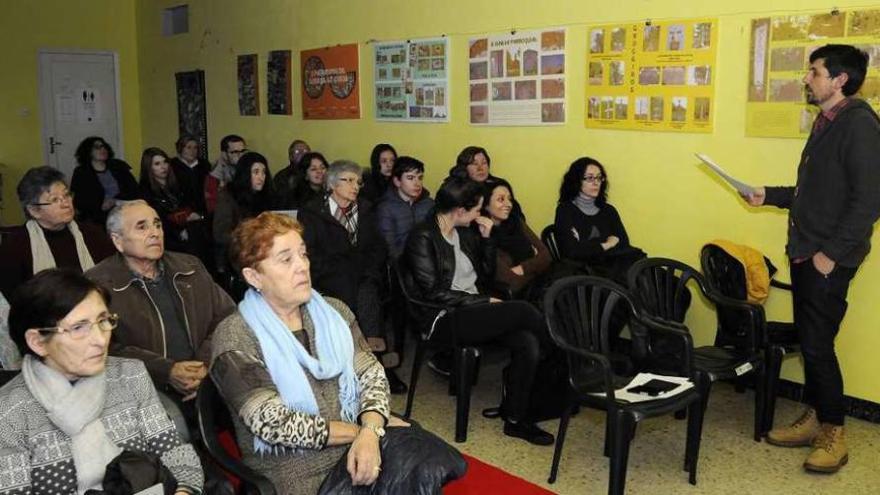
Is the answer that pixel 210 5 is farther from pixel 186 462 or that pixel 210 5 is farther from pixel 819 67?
pixel 186 462

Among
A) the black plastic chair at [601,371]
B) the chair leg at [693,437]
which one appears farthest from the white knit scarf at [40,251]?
the chair leg at [693,437]

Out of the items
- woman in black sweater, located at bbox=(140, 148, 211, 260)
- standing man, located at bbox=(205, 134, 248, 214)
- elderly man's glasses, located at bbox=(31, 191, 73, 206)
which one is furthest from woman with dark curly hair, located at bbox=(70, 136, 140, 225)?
elderly man's glasses, located at bbox=(31, 191, 73, 206)

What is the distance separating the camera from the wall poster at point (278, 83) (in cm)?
734

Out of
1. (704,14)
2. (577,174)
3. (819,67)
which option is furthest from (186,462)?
(704,14)

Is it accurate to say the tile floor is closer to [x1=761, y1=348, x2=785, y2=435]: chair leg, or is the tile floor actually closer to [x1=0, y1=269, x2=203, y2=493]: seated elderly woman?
[x1=761, y1=348, x2=785, y2=435]: chair leg

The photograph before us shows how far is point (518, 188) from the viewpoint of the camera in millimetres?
5449

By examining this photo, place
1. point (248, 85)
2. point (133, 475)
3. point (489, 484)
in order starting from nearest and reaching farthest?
1. point (133, 475)
2. point (489, 484)
3. point (248, 85)

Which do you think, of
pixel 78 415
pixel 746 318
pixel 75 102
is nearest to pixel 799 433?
pixel 746 318

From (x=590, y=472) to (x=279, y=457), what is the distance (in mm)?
1671

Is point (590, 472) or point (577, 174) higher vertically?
point (577, 174)

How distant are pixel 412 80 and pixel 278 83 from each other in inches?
73.5

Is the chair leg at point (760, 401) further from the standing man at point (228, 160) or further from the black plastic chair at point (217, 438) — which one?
the standing man at point (228, 160)

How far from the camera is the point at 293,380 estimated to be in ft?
7.24

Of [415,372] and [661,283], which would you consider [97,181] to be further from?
[661,283]
